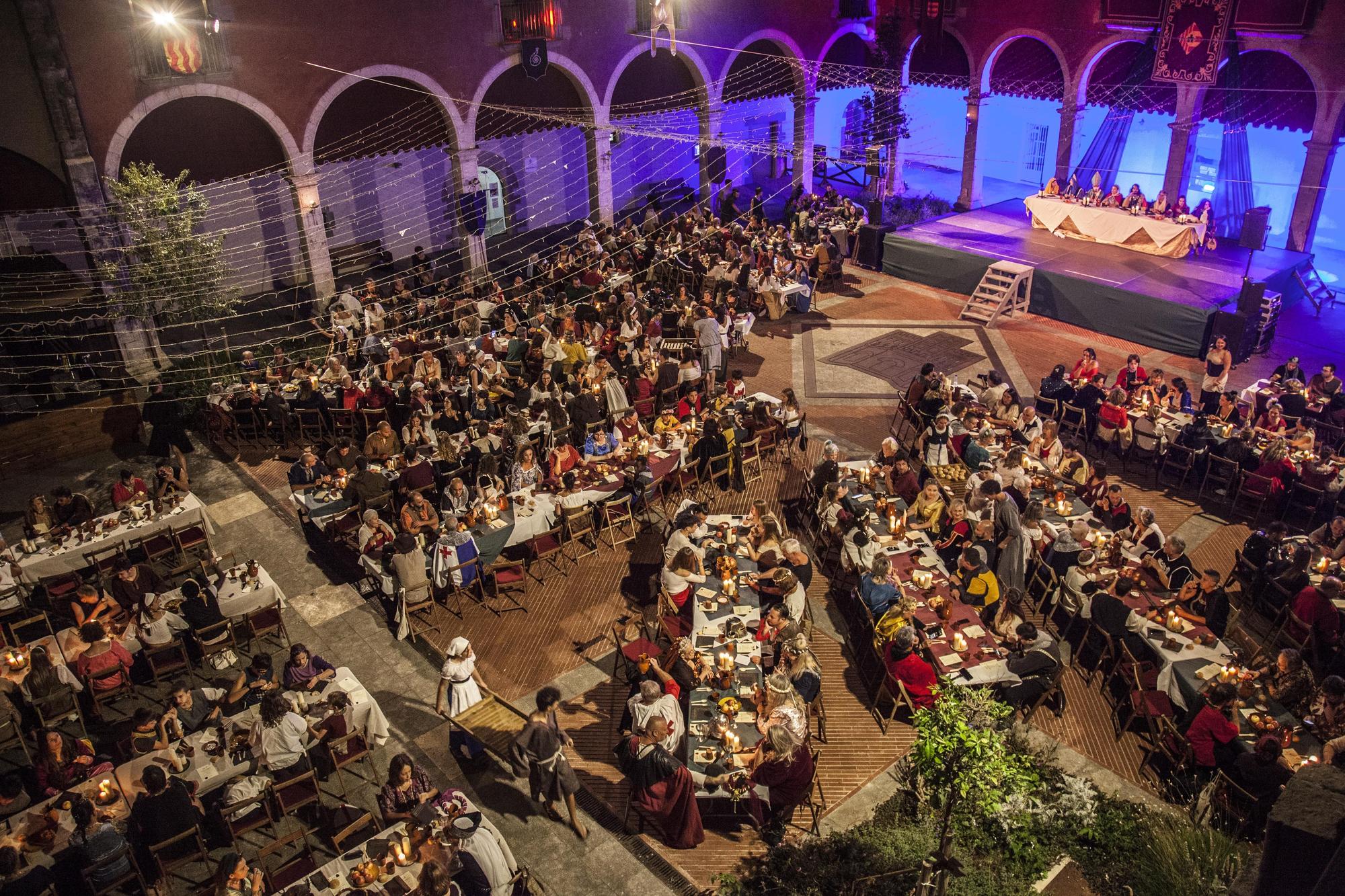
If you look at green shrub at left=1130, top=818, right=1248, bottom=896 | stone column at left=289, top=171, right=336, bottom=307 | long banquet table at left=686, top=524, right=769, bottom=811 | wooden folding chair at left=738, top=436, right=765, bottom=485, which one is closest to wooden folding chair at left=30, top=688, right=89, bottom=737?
long banquet table at left=686, top=524, right=769, bottom=811

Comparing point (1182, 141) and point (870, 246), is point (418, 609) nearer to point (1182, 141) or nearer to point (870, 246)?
point (870, 246)

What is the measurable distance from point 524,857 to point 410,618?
341 cm

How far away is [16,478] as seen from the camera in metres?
13.5

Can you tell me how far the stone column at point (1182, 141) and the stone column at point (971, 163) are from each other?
470 centimetres

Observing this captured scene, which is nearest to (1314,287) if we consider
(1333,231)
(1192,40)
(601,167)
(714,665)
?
(1333,231)

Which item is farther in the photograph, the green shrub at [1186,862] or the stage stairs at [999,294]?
the stage stairs at [999,294]

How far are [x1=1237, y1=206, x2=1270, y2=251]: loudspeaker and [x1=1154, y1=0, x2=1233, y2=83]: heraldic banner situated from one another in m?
3.03

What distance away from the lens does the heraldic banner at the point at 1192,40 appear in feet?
62.1

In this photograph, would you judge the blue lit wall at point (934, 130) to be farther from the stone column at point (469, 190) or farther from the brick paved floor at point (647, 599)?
the brick paved floor at point (647, 599)

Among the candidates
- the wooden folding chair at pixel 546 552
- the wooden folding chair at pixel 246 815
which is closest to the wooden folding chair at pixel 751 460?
the wooden folding chair at pixel 546 552

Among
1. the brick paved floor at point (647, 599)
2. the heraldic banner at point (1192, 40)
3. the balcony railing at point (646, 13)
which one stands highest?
the balcony railing at point (646, 13)

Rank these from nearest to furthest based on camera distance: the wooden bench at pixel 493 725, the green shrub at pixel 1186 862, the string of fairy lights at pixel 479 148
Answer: the green shrub at pixel 1186 862, the wooden bench at pixel 493 725, the string of fairy lights at pixel 479 148

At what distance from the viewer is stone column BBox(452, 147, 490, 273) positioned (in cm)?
2027

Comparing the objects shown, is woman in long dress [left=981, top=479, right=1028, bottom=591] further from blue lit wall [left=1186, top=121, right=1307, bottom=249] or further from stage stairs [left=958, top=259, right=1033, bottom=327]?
blue lit wall [left=1186, top=121, right=1307, bottom=249]
